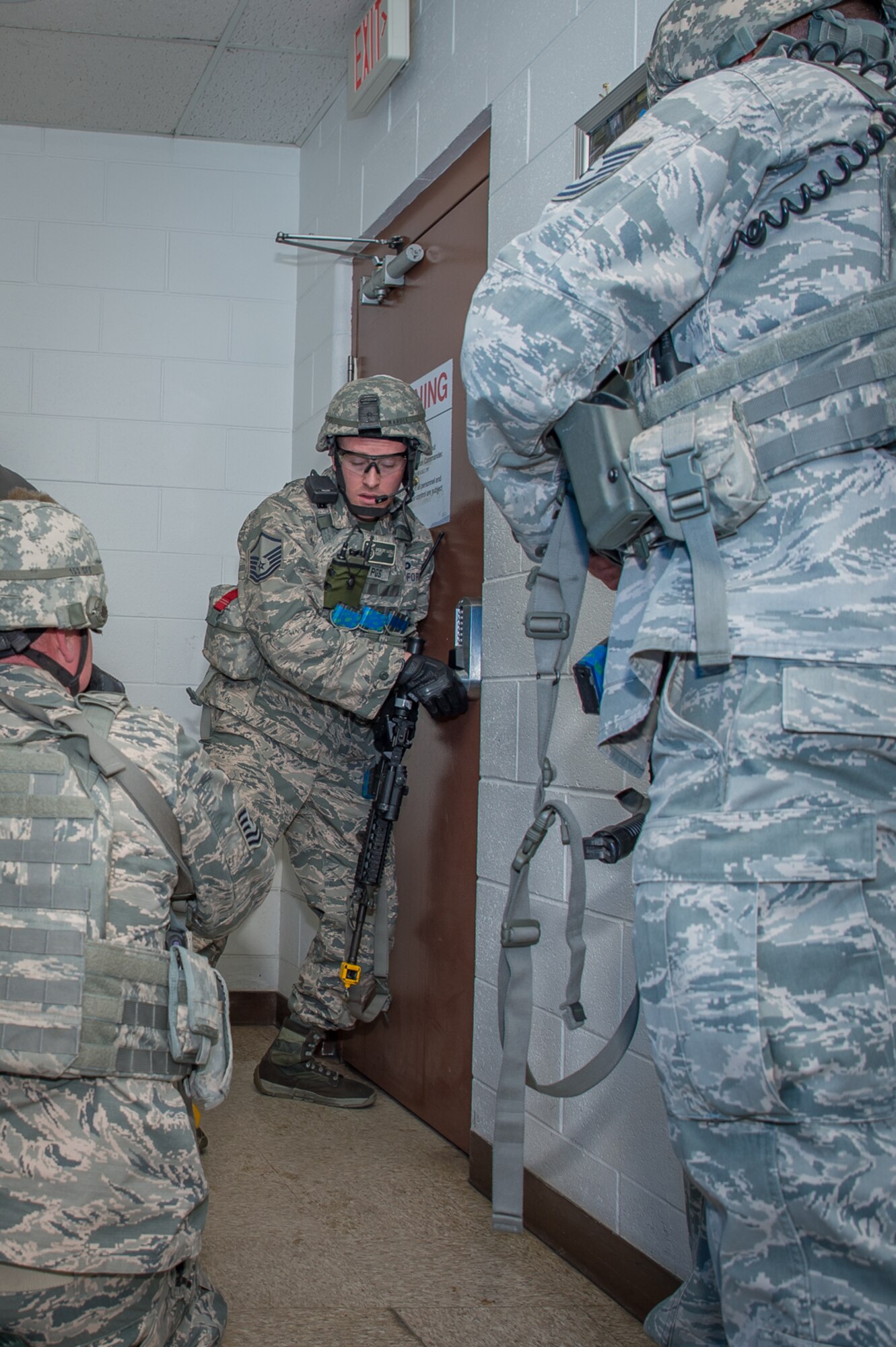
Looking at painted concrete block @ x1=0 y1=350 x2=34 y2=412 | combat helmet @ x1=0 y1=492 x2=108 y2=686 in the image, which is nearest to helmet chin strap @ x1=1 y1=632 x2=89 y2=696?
combat helmet @ x1=0 y1=492 x2=108 y2=686

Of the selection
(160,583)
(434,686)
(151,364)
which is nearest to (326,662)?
(434,686)

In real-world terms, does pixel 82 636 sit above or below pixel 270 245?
below

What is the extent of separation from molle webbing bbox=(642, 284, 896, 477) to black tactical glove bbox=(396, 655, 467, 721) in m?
1.64

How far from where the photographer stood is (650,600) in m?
1.15

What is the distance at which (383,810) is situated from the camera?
294 centimetres

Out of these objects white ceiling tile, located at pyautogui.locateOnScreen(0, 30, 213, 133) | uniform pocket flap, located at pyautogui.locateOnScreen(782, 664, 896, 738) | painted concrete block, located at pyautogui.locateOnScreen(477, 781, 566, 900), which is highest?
white ceiling tile, located at pyautogui.locateOnScreen(0, 30, 213, 133)

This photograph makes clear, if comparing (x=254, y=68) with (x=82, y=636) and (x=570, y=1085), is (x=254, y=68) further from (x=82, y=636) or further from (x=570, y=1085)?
(x=570, y=1085)

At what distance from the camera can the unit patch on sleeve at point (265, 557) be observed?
9.89 feet

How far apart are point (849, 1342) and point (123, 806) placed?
1.08 metres

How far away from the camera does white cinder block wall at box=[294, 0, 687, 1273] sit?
1.96 meters

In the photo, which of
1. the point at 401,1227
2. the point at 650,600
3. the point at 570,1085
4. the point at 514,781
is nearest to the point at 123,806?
the point at 570,1085

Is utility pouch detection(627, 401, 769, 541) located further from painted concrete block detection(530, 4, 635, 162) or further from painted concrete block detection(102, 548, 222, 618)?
painted concrete block detection(102, 548, 222, 618)

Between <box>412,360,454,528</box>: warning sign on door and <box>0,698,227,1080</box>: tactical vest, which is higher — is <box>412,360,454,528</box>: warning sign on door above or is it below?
above

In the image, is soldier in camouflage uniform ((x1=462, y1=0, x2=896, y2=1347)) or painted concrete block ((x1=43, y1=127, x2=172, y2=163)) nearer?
soldier in camouflage uniform ((x1=462, y1=0, x2=896, y2=1347))
